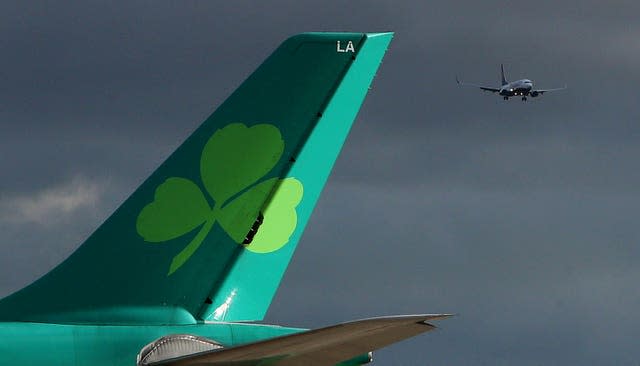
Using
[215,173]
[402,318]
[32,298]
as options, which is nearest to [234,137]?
[215,173]

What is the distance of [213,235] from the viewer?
23.3 meters

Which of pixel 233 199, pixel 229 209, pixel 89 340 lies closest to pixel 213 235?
pixel 229 209

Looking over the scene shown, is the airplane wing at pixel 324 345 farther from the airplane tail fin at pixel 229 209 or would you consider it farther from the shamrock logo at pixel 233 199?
the shamrock logo at pixel 233 199

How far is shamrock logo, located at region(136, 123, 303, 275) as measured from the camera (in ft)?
76.2

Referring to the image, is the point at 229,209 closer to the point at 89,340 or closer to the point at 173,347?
the point at 173,347

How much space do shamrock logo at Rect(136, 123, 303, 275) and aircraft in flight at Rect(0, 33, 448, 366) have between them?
0.07 feet

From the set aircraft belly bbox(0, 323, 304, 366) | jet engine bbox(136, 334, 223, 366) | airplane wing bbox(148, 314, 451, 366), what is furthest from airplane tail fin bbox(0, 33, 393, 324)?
airplane wing bbox(148, 314, 451, 366)

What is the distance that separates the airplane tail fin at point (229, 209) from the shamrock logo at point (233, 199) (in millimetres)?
16

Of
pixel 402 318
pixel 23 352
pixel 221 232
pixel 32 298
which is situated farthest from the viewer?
pixel 221 232

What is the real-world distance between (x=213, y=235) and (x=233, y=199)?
0.72 meters

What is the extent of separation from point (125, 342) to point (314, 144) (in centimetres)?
527

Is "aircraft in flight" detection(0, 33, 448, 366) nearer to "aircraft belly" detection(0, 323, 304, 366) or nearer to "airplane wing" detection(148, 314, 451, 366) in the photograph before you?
"aircraft belly" detection(0, 323, 304, 366)

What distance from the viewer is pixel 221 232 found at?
2339 centimetres

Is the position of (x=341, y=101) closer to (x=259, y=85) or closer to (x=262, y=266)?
(x=259, y=85)
